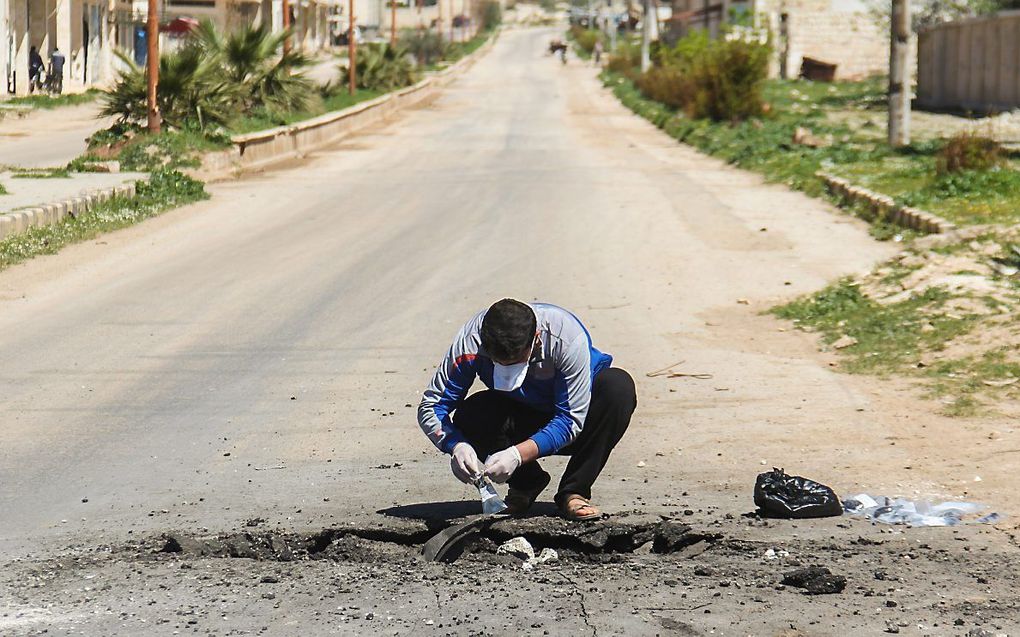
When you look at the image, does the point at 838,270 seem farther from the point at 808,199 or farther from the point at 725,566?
the point at 725,566

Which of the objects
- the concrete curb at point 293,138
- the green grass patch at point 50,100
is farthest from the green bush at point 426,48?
the green grass patch at point 50,100

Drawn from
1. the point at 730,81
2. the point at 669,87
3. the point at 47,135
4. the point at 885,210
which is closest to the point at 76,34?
Answer: the point at 47,135

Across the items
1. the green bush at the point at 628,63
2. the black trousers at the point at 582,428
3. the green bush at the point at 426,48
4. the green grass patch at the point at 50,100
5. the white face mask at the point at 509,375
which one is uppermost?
the green bush at the point at 426,48

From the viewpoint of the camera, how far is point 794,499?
5461 millimetres

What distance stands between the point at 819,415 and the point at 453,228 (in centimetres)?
920

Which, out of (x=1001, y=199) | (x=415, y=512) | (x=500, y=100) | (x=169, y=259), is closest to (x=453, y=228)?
(x=169, y=259)

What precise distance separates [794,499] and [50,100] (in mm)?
38781

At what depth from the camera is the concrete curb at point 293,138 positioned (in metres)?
22.1

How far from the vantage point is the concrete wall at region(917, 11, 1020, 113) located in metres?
30.4

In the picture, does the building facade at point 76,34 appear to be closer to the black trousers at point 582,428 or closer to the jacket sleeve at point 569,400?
the black trousers at point 582,428

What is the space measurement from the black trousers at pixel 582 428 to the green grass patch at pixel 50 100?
117ft

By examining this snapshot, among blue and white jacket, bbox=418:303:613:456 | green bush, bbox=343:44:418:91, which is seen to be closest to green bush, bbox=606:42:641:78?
green bush, bbox=343:44:418:91

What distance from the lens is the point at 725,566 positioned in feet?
16.0

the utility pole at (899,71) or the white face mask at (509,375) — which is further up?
the utility pole at (899,71)
